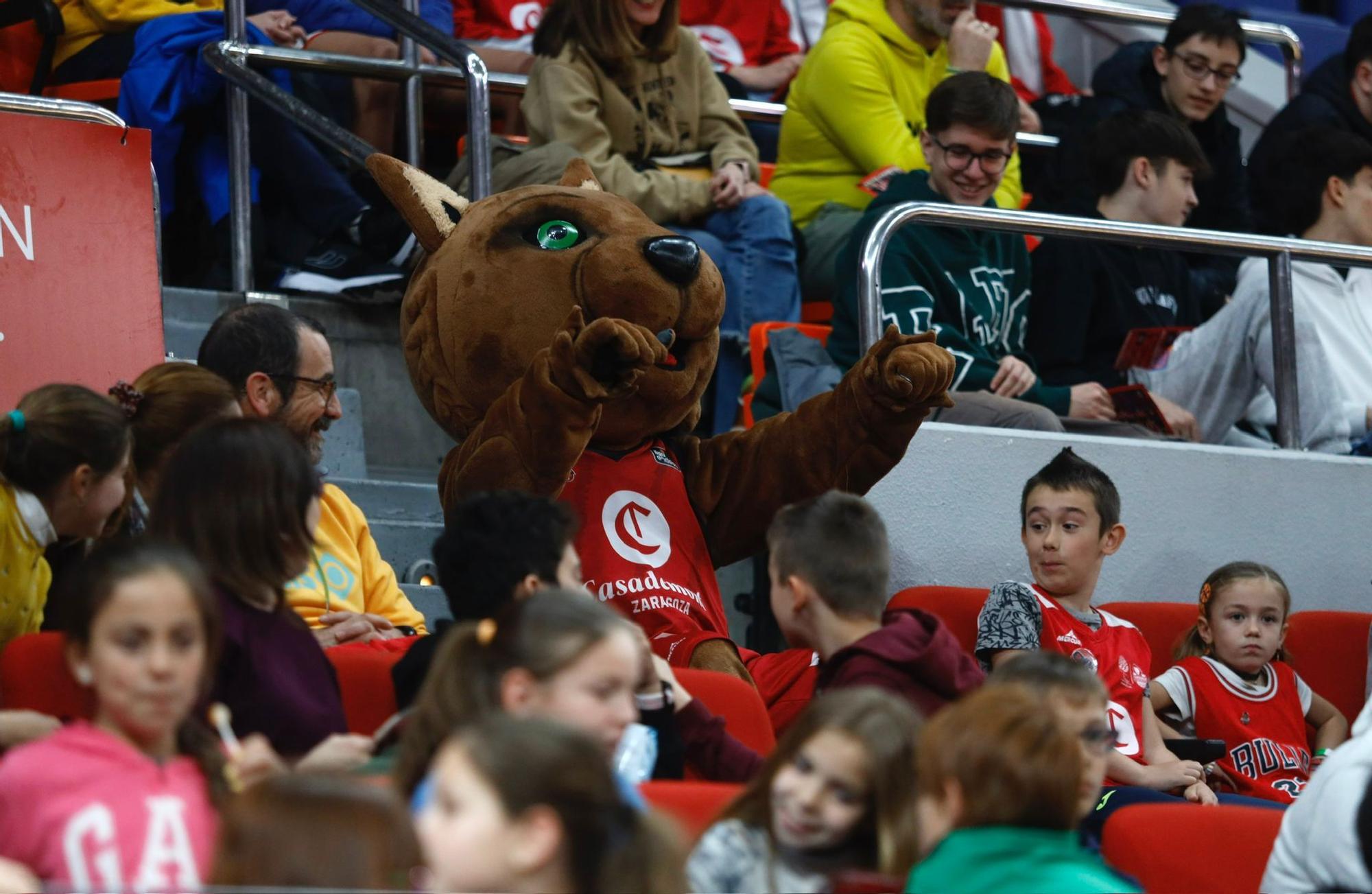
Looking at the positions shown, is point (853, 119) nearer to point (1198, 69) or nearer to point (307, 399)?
point (1198, 69)

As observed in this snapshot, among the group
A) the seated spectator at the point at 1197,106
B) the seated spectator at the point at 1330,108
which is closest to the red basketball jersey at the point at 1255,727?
the seated spectator at the point at 1197,106

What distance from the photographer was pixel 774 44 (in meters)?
6.76

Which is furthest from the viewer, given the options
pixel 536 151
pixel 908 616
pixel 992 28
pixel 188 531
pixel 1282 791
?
pixel 992 28

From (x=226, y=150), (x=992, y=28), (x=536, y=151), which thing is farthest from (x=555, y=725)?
(x=992, y=28)

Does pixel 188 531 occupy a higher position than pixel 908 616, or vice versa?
Result: pixel 188 531

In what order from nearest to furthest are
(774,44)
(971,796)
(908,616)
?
(971,796) → (908,616) → (774,44)

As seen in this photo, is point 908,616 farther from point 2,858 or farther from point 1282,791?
point 2,858

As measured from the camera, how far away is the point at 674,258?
12.2 ft

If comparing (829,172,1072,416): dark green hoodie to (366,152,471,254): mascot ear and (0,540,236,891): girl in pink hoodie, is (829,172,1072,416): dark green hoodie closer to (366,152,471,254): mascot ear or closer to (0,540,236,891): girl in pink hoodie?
(366,152,471,254): mascot ear

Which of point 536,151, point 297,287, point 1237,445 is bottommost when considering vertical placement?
point 1237,445

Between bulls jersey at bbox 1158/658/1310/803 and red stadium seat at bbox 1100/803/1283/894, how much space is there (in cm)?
105

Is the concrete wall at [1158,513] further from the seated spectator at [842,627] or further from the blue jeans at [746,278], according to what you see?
the seated spectator at [842,627]

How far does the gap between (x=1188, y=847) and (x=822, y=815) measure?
2.09 ft

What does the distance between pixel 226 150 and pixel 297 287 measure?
1.33 ft
